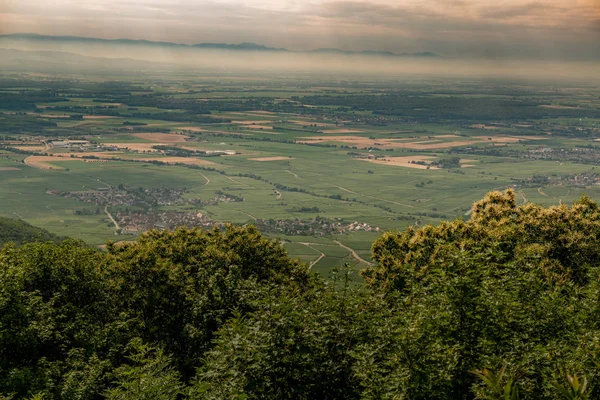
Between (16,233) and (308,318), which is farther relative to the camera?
(16,233)

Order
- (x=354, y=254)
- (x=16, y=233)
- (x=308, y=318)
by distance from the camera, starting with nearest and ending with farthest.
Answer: (x=308, y=318)
(x=16, y=233)
(x=354, y=254)

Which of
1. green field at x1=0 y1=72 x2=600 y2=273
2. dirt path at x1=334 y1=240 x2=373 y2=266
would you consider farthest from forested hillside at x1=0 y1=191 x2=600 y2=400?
dirt path at x1=334 y1=240 x2=373 y2=266

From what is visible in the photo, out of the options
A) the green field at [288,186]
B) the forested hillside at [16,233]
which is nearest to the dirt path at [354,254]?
the green field at [288,186]

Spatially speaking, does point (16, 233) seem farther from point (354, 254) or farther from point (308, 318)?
point (308, 318)

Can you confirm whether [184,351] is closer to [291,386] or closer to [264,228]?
[291,386]

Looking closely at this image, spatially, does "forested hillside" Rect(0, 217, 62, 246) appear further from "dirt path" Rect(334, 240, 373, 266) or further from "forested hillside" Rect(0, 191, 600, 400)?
"forested hillside" Rect(0, 191, 600, 400)

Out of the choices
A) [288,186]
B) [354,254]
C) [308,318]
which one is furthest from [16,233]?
[288,186]

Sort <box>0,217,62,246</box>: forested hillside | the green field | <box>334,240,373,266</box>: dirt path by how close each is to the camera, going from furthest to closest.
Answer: the green field → <box>334,240,373,266</box>: dirt path → <box>0,217,62,246</box>: forested hillside

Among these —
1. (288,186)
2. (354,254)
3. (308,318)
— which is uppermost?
(308,318)

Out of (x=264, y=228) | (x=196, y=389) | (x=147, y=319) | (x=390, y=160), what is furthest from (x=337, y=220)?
(x=196, y=389)
